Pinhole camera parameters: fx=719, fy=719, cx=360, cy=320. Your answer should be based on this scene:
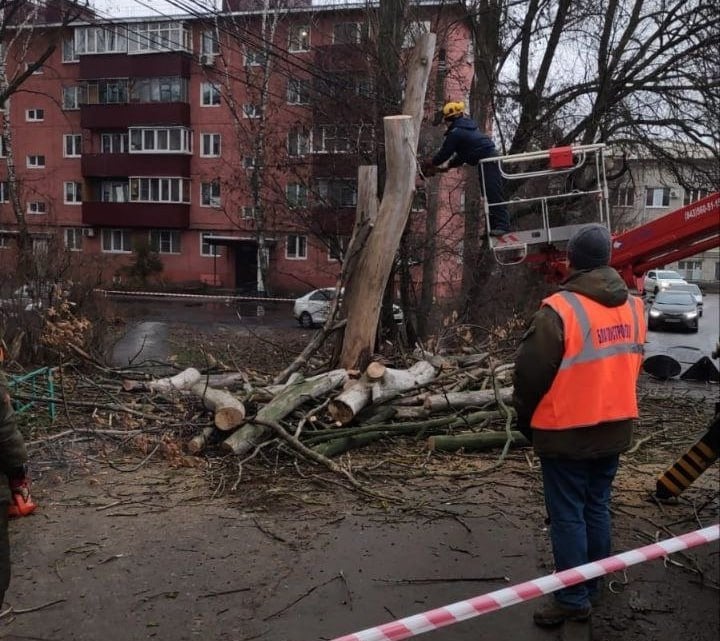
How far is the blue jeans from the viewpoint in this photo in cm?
322

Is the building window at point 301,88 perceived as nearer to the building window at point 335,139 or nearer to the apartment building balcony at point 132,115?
the building window at point 335,139

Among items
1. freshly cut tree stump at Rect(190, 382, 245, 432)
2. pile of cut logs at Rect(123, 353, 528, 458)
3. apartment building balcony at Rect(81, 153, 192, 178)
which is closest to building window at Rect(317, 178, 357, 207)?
pile of cut logs at Rect(123, 353, 528, 458)

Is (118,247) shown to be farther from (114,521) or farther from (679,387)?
(114,521)

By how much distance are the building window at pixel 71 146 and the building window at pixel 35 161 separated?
1529 millimetres

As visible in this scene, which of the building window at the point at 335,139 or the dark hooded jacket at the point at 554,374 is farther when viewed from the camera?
the building window at the point at 335,139

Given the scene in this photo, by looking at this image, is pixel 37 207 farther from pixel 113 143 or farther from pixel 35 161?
pixel 113 143

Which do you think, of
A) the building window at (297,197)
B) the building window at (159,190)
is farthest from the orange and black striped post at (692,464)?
the building window at (159,190)

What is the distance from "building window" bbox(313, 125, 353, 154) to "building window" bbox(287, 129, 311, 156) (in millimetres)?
2166

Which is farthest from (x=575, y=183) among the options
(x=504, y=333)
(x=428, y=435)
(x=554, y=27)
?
(x=554, y=27)

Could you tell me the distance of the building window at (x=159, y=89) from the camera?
3688cm

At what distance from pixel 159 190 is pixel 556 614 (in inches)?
1481

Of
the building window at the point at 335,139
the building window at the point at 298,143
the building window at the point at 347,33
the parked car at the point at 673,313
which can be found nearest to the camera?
the building window at the point at 335,139

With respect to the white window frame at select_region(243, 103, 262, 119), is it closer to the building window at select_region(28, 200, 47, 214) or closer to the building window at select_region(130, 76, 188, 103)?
the building window at select_region(130, 76, 188, 103)

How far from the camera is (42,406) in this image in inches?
285
